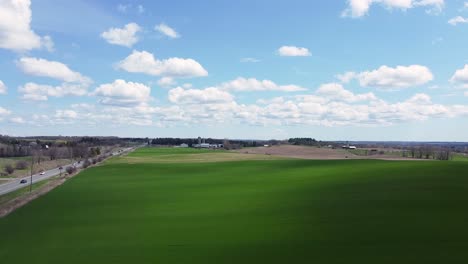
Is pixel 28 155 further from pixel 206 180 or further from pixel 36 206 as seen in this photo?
pixel 36 206

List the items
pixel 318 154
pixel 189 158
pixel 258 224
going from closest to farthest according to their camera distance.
A: pixel 258 224
pixel 318 154
pixel 189 158

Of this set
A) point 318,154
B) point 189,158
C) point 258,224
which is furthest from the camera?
point 189,158

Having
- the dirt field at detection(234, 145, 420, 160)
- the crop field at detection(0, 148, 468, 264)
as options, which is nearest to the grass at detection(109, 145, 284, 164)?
the dirt field at detection(234, 145, 420, 160)

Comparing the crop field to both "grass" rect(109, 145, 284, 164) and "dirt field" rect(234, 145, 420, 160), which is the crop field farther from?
"grass" rect(109, 145, 284, 164)

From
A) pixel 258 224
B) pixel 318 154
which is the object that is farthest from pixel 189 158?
pixel 258 224

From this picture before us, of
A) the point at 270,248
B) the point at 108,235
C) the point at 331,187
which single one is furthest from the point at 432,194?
the point at 108,235

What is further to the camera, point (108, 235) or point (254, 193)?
point (254, 193)

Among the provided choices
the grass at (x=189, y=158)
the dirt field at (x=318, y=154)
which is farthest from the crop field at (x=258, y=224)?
the grass at (x=189, y=158)

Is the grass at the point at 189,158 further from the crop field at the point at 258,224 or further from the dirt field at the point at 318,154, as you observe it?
the crop field at the point at 258,224

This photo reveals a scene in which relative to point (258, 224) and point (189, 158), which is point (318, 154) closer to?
point (189, 158)
